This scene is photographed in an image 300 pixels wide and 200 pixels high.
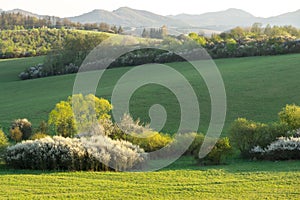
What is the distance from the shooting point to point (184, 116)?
2602 cm

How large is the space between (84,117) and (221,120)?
986cm

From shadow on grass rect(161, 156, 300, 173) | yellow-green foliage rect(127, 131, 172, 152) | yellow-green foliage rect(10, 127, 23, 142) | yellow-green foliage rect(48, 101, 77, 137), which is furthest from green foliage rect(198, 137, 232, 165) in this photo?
yellow-green foliage rect(10, 127, 23, 142)

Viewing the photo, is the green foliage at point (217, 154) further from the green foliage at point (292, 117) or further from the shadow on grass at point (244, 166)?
the green foliage at point (292, 117)

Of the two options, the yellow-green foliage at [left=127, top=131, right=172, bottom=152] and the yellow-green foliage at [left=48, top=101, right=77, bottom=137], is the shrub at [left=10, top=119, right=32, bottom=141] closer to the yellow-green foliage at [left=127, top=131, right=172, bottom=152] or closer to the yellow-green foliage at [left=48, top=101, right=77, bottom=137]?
the yellow-green foliage at [left=48, top=101, right=77, bottom=137]

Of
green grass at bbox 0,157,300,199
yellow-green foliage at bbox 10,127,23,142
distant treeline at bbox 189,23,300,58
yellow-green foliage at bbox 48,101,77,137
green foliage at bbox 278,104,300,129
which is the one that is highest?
distant treeline at bbox 189,23,300,58

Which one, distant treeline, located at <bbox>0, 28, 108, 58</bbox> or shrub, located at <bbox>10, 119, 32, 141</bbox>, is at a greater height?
distant treeline, located at <bbox>0, 28, 108, 58</bbox>

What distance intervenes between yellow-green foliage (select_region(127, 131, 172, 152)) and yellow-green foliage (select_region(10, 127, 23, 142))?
6.88m

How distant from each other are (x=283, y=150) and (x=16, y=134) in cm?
1309

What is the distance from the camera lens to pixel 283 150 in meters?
14.3

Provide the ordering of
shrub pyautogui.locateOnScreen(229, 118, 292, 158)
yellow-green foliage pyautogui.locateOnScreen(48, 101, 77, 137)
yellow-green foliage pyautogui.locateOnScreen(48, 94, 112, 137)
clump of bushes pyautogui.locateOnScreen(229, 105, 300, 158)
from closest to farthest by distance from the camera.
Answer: clump of bushes pyautogui.locateOnScreen(229, 105, 300, 158) < shrub pyautogui.locateOnScreen(229, 118, 292, 158) < yellow-green foliage pyautogui.locateOnScreen(48, 94, 112, 137) < yellow-green foliage pyautogui.locateOnScreen(48, 101, 77, 137)

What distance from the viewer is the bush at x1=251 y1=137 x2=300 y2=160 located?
46.8 ft

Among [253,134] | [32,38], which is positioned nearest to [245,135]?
[253,134]

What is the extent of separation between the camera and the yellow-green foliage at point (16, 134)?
70.8ft

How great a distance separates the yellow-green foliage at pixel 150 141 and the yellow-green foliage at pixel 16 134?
6878 mm
